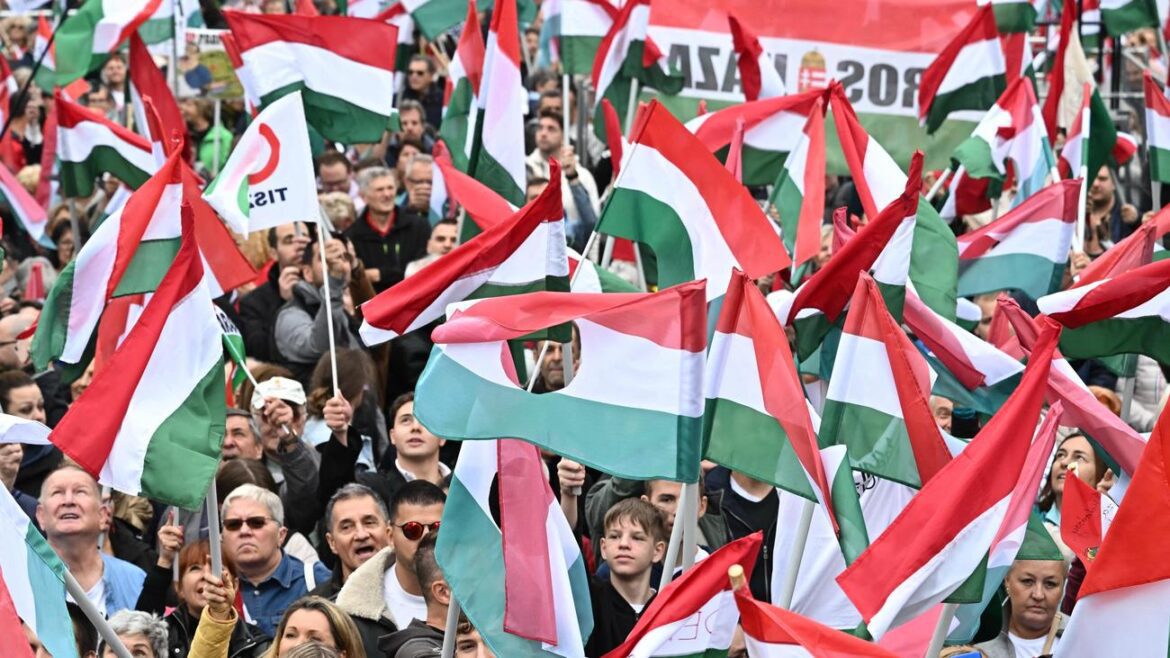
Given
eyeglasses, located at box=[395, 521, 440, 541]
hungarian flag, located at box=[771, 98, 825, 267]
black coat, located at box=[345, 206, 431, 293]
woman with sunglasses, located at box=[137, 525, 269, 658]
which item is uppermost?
hungarian flag, located at box=[771, 98, 825, 267]

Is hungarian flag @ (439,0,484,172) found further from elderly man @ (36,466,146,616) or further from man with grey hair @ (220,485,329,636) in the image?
elderly man @ (36,466,146,616)

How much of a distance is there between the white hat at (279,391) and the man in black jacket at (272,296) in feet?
6.09

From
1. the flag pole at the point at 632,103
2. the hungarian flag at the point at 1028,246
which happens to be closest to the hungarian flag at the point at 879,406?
the hungarian flag at the point at 1028,246

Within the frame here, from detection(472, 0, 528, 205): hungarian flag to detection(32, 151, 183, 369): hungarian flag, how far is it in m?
1.71

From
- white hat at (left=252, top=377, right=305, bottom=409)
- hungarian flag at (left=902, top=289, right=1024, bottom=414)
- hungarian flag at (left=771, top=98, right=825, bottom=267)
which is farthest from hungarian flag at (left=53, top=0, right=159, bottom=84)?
hungarian flag at (left=902, top=289, right=1024, bottom=414)

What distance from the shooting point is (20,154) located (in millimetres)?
17594

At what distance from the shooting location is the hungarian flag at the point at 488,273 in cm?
823

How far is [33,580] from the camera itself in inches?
271

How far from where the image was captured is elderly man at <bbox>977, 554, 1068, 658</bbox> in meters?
8.76

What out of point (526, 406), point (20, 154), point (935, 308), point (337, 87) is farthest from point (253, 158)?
point (20, 154)

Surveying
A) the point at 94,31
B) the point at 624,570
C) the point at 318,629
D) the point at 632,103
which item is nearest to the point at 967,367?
the point at 624,570

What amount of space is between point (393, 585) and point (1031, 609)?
8.01ft

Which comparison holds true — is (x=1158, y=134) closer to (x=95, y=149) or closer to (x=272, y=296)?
(x=272, y=296)

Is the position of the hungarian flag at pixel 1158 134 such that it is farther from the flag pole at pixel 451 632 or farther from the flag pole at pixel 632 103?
the flag pole at pixel 451 632
